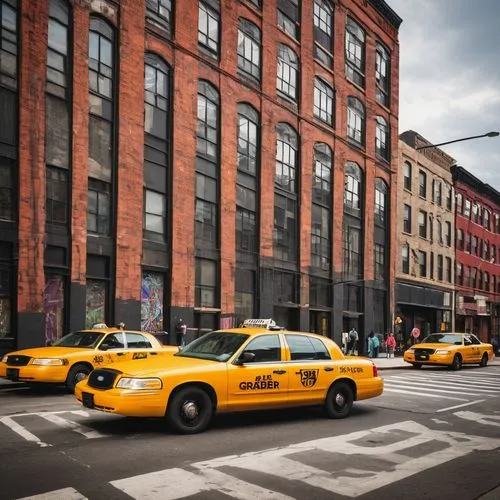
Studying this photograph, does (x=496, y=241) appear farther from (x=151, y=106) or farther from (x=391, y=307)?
(x=151, y=106)

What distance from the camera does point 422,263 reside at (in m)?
45.8

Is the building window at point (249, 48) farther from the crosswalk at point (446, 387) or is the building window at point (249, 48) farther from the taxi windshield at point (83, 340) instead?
the taxi windshield at point (83, 340)

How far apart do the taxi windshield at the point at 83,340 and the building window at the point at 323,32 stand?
2565cm

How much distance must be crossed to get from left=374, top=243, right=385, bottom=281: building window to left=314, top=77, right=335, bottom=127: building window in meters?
9.31

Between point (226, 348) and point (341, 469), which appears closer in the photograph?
point (341, 469)

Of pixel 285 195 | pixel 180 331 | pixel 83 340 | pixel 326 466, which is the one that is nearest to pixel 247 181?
pixel 285 195

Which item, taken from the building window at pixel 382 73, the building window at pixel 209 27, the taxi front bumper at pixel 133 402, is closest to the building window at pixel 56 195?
the building window at pixel 209 27

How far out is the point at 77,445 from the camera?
7.81 m

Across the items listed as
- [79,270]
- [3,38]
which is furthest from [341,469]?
[3,38]

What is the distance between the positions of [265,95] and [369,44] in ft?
43.0

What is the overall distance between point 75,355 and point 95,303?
9.26 m

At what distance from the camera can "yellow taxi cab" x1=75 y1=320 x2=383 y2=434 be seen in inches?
337

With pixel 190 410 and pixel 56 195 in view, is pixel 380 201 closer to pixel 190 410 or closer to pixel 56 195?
pixel 56 195

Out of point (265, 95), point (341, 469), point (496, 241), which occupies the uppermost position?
point (265, 95)
